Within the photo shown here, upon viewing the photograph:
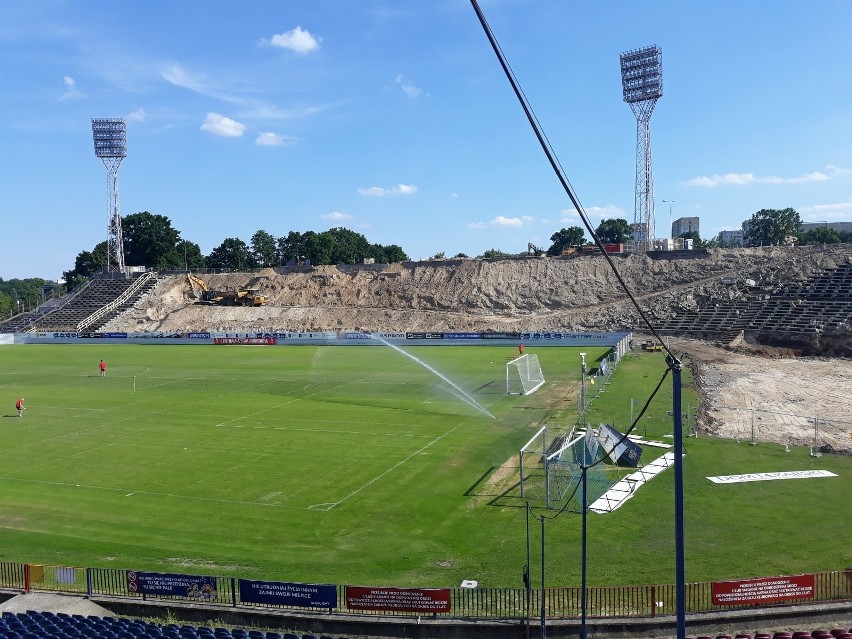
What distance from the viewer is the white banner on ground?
2805 cm

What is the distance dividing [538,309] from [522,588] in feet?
313

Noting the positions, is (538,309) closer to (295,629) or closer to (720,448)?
(720,448)

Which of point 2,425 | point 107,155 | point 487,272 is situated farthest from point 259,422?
Answer: point 107,155

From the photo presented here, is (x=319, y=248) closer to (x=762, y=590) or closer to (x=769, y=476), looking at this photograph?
(x=769, y=476)

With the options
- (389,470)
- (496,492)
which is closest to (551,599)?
(496,492)

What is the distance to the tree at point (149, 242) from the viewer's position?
168 metres

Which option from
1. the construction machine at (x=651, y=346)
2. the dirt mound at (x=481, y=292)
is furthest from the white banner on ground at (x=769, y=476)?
the dirt mound at (x=481, y=292)

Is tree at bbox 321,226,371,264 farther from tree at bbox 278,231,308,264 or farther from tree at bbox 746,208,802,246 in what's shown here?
tree at bbox 746,208,802,246

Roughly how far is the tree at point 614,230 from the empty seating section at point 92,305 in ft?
386

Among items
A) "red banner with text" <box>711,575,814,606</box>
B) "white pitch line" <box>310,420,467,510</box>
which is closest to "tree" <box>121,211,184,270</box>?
"white pitch line" <box>310,420,467,510</box>

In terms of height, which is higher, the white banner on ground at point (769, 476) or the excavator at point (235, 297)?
the excavator at point (235, 297)

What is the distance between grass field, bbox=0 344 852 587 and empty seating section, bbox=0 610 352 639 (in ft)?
16.6

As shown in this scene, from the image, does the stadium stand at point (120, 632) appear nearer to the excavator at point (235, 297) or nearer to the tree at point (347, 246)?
the excavator at point (235, 297)

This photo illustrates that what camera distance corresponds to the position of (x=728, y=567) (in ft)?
65.7
